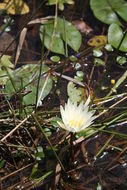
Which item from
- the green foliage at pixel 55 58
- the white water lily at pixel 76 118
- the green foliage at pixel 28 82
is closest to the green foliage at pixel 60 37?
the green foliage at pixel 55 58

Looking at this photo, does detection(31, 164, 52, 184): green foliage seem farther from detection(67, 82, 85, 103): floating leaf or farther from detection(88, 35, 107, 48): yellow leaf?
detection(88, 35, 107, 48): yellow leaf

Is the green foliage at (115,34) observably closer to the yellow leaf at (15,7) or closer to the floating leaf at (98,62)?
the floating leaf at (98,62)

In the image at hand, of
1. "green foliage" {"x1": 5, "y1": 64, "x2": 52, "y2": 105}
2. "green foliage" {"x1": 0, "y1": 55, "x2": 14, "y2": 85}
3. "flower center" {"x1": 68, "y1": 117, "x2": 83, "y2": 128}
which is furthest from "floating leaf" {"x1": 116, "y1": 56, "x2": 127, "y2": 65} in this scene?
"flower center" {"x1": 68, "y1": 117, "x2": 83, "y2": 128}

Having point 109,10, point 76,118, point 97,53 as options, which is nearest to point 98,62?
point 97,53

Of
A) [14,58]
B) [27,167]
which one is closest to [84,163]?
[27,167]

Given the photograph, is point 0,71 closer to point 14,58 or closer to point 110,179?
point 14,58

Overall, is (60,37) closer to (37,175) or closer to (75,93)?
(75,93)
